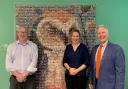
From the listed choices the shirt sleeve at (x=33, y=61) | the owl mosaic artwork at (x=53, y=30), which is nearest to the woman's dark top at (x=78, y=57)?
the owl mosaic artwork at (x=53, y=30)

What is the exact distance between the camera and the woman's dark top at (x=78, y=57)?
168 inches

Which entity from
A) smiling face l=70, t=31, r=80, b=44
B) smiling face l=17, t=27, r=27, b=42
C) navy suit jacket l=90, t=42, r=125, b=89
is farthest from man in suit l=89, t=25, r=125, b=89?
smiling face l=17, t=27, r=27, b=42

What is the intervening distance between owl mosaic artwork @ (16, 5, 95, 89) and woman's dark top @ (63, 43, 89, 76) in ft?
1.00

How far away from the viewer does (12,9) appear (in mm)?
4664

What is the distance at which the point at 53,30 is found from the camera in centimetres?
466

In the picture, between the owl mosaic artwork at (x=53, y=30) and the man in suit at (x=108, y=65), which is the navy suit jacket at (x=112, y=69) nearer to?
the man in suit at (x=108, y=65)

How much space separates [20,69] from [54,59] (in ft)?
1.99

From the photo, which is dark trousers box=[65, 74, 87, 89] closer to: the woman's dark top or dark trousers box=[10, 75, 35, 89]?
the woman's dark top

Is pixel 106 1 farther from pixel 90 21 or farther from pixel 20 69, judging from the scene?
pixel 20 69


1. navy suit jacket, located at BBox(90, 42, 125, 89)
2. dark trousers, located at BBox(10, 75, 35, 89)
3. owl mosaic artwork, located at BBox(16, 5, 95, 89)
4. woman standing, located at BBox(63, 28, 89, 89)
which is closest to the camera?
navy suit jacket, located at BBox(90, 42, 125, 89)

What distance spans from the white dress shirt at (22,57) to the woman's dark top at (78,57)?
50 cm

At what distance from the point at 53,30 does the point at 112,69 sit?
1.34 meters

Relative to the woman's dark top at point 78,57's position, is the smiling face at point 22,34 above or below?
above

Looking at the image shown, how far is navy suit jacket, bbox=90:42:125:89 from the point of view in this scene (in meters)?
3.69
